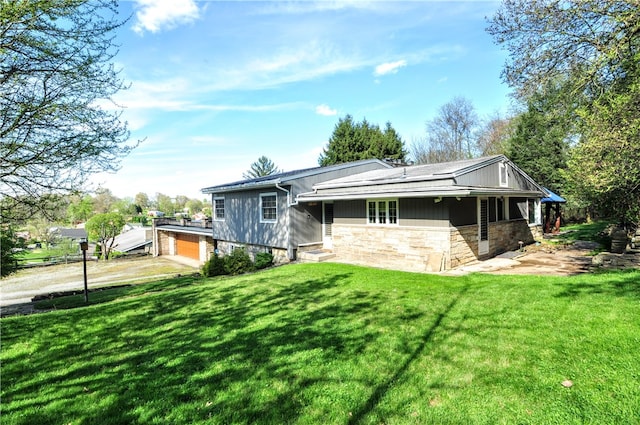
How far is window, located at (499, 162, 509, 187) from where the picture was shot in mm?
13297

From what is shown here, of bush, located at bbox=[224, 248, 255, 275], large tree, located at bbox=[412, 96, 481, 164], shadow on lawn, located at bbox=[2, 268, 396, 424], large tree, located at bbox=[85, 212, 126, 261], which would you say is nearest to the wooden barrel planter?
shadow on lawn, located at bbox=[2, 268, 396, 424]

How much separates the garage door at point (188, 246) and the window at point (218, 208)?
5.32 m

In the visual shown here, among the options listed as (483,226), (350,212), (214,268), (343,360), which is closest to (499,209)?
(483,226)

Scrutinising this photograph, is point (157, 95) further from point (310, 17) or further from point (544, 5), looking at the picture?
point (544, 5)

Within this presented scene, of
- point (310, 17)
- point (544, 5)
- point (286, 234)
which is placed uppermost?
point (310, 17)

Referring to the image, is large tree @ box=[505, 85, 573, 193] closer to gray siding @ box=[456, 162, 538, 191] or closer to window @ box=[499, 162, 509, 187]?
gray siding @ box=[456, 162, 538, 191]

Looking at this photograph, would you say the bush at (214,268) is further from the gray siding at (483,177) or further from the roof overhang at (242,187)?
the gray siding at (483,177)

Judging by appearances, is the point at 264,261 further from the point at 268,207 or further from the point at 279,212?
the point at 268,207

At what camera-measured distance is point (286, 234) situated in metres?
14.6

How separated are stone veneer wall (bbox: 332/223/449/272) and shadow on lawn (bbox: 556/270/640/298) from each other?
3846 millimetres

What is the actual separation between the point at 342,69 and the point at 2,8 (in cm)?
1450

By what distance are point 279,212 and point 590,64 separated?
1172 centimetres

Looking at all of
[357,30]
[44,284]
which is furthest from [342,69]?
[44,284]

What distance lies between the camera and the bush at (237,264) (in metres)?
14.2
